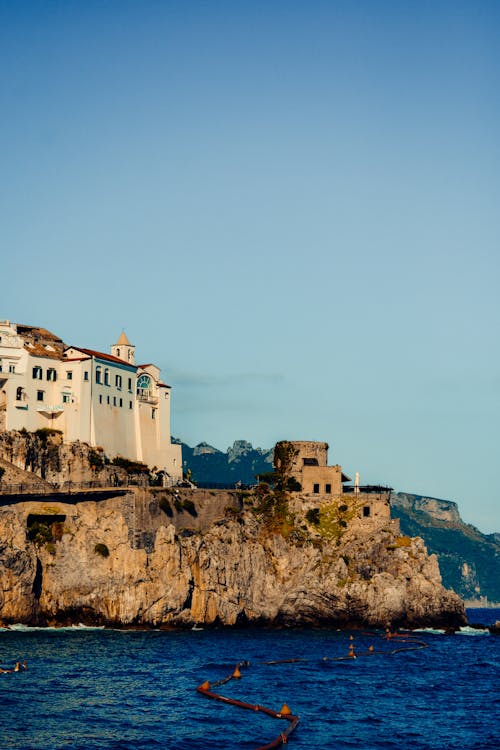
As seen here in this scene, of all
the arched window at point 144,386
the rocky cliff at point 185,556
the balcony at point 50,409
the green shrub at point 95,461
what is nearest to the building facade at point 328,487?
the rocky cliff at point 185,556

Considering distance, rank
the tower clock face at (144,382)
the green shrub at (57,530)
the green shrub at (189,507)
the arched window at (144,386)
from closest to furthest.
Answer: the green shrub at (57,530) → the green shrub at (189,507) → the arched window at (144,386) → the tower clock face at (144,382)

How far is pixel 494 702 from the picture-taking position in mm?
78062

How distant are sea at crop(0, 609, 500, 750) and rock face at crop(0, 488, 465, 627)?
112 inches

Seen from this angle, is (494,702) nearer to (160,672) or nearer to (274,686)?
(274,686)

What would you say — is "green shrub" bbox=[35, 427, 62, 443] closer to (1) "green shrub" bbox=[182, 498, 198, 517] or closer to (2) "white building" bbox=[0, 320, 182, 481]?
(2) "white building" bbox=[0, 320, 182, 481]

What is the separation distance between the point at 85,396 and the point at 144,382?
12.1 meters

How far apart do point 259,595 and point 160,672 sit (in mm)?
32575

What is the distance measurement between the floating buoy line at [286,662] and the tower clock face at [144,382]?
40.9m

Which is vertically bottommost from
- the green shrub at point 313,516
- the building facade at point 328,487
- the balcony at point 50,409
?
the green shrub at point 313,516

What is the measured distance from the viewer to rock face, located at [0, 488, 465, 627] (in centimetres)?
10519

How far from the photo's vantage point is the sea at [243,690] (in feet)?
205

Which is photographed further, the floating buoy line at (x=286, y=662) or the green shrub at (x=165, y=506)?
the green shrub at (x=165, y=506)

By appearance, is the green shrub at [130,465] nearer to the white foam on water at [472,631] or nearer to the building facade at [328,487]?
the building facade at [328,487]

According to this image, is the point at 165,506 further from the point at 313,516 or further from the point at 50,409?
the point at 313,516
